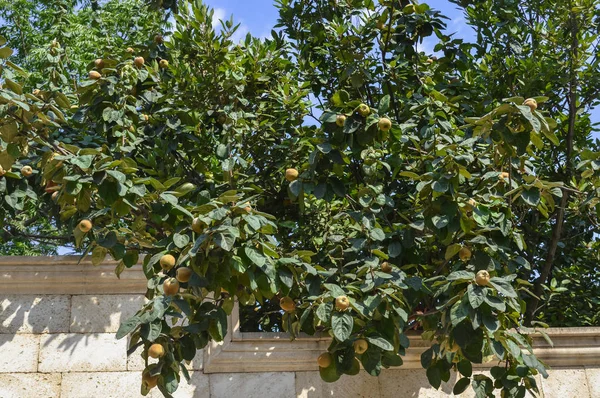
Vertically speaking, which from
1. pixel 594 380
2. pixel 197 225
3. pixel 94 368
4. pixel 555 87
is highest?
pixel 555 87

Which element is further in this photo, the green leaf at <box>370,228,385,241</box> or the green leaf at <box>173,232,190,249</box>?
the green leaf at <box>370,228,385,241</box>

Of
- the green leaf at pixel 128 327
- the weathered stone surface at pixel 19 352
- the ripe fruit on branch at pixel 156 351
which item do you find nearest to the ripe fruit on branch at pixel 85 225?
the green leaf at pixel 128 327

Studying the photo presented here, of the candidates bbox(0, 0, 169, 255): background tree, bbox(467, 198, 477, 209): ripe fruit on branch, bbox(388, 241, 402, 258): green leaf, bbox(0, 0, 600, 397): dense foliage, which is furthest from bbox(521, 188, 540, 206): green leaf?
bbox(0, 0, 169, 255): background tree

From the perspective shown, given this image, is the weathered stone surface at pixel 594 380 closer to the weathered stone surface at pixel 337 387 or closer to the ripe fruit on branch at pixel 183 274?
the weathered stone surface at pixel 337 387

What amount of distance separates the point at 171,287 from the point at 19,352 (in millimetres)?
1391

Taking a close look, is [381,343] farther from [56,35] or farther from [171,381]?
[56,35]

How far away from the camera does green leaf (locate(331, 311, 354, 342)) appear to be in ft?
13.3

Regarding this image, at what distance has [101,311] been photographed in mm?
5055

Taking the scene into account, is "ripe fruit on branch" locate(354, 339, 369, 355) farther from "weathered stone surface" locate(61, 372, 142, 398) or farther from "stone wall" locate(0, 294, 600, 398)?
"weathered stone surface" locate(61, 372, 142, 398)

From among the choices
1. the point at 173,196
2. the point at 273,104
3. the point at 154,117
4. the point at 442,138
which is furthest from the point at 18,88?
the point at 442,138

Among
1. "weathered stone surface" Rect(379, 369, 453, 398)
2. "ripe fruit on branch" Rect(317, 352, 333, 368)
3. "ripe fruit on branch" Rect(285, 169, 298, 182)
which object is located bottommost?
"weathered stone surface" Rect(379, 369, 453, 398)

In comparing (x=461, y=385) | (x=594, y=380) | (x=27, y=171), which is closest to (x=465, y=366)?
(x=461, y=385)

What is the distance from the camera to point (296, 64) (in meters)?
6.12

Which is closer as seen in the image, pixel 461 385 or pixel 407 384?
pixel 461 385
